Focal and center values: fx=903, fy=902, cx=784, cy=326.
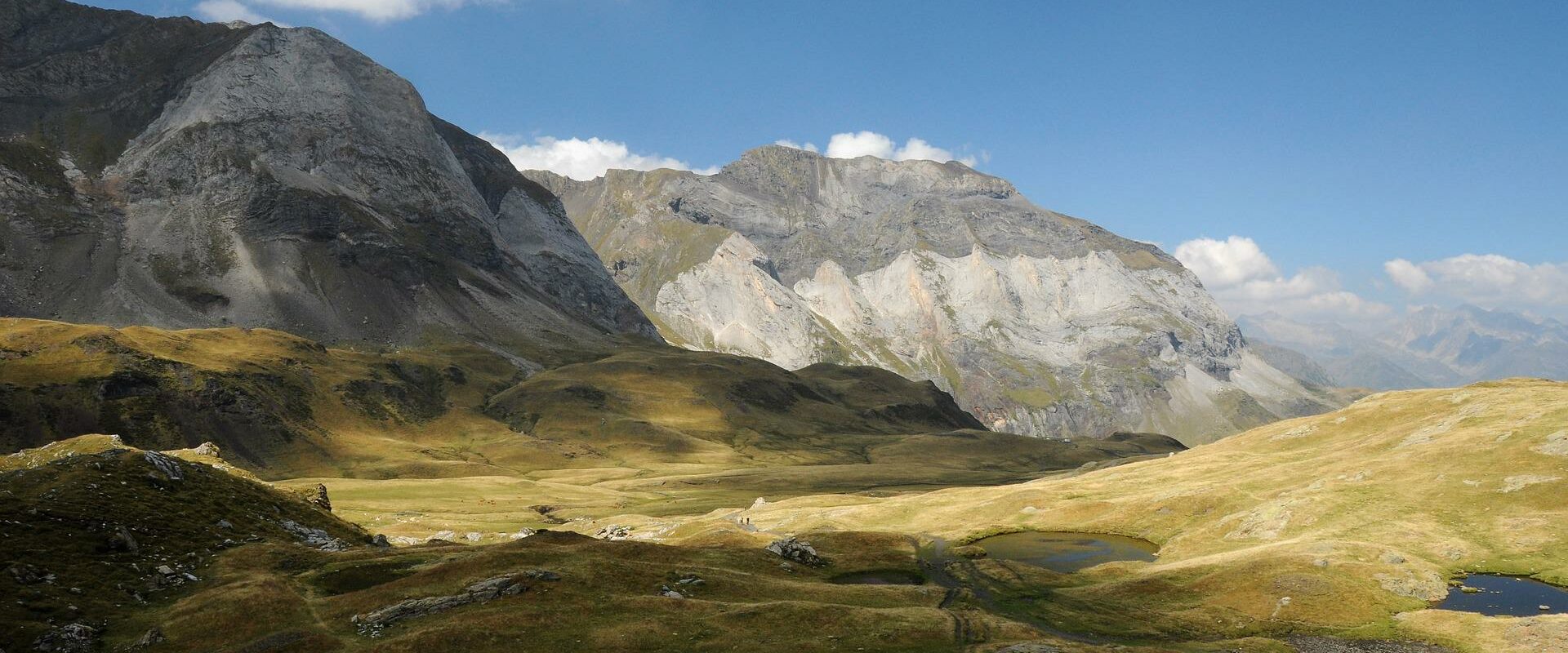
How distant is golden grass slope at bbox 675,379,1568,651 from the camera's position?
7244 centimetres

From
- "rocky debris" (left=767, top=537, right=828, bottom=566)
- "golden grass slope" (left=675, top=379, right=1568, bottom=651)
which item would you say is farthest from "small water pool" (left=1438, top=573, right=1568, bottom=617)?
"rocky debris" (left=767, top=537, right=828, bottom=566)

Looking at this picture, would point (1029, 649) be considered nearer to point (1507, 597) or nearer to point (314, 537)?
point (1507, 597)

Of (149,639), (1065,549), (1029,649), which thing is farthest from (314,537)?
(1065,549)

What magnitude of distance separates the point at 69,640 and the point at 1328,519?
109m

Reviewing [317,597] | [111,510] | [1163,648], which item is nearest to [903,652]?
[1163,648]

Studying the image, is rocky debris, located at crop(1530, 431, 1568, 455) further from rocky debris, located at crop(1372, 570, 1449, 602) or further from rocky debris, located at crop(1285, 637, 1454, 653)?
rocky debris, located at crop(1285, 637, 1454, 653)

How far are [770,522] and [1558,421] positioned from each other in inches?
4000

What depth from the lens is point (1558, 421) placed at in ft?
344

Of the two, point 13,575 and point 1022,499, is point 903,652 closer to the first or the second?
point 13,575

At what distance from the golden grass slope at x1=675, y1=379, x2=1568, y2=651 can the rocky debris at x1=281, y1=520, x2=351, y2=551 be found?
40622mm

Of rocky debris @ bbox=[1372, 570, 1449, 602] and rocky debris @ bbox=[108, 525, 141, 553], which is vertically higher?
rocky debris @ bbox=[108, 525, 141, 553]

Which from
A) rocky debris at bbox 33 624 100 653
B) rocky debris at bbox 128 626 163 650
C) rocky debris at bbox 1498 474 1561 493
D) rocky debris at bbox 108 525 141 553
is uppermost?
rocky debris at bbox 1498 474 1561 493

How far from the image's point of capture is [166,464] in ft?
249

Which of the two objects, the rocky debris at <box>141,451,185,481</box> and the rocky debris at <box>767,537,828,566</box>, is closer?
the rocky debris at <box>141,451,185,481</box>
